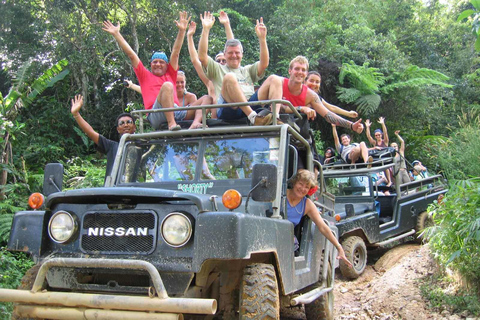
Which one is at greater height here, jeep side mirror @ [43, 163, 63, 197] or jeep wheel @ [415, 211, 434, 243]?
jeep side mirror @ [43, 163, 63, 197]

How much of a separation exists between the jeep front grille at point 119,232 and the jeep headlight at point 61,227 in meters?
0.10

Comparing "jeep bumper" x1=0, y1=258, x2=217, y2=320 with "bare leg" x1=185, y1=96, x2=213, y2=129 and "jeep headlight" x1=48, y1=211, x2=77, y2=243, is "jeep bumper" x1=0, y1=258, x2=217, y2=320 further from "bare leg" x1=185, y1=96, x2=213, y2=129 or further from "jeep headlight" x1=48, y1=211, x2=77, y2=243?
"bare leg" x1=185, y1=96, x2=213, y2=129

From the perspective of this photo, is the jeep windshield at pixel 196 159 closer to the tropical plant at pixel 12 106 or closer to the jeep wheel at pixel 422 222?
the tropical plant at pixel 12 106

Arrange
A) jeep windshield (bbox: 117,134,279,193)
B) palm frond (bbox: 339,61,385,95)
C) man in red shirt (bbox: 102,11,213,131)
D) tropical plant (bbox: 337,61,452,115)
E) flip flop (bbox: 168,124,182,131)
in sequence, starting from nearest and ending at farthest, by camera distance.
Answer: jeep windshield (bbox: 117,134,279,193)
flip flop (bbox: 168,124,182,131)
man in red shirt (bbox: 102,11,213,131)
palm frond (bbox: 339,61,385,95)
tropical plant (bbox: 337,61,452,115)

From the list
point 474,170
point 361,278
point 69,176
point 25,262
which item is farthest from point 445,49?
point 25,262

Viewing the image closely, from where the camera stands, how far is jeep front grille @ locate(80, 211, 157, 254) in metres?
3.65

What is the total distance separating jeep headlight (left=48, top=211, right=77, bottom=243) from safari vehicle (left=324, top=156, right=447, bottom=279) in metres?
5.72

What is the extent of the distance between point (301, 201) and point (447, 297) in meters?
2.28

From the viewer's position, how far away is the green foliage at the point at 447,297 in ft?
17.6

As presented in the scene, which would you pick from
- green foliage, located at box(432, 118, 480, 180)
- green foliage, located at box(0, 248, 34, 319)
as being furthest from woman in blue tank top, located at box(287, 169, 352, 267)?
green foliage, located at box(432, 118, 480, 180)

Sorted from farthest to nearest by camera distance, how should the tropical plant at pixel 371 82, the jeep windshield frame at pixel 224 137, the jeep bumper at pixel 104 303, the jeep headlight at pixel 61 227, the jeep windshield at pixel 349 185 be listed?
the tropical plant at pixel 371 82
the jeep windshield at pixel 349 185
the jeep windshield frame at pixel 224 137
the jeep headlight at pixel 61 227
the jeep bumper at pixel 104 303

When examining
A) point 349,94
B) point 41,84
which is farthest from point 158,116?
point 349,94

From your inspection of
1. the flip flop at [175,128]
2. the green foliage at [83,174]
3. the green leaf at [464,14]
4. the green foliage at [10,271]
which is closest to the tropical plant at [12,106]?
the green foliage at [83,174]

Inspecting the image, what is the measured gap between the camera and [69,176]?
11.3 meters
